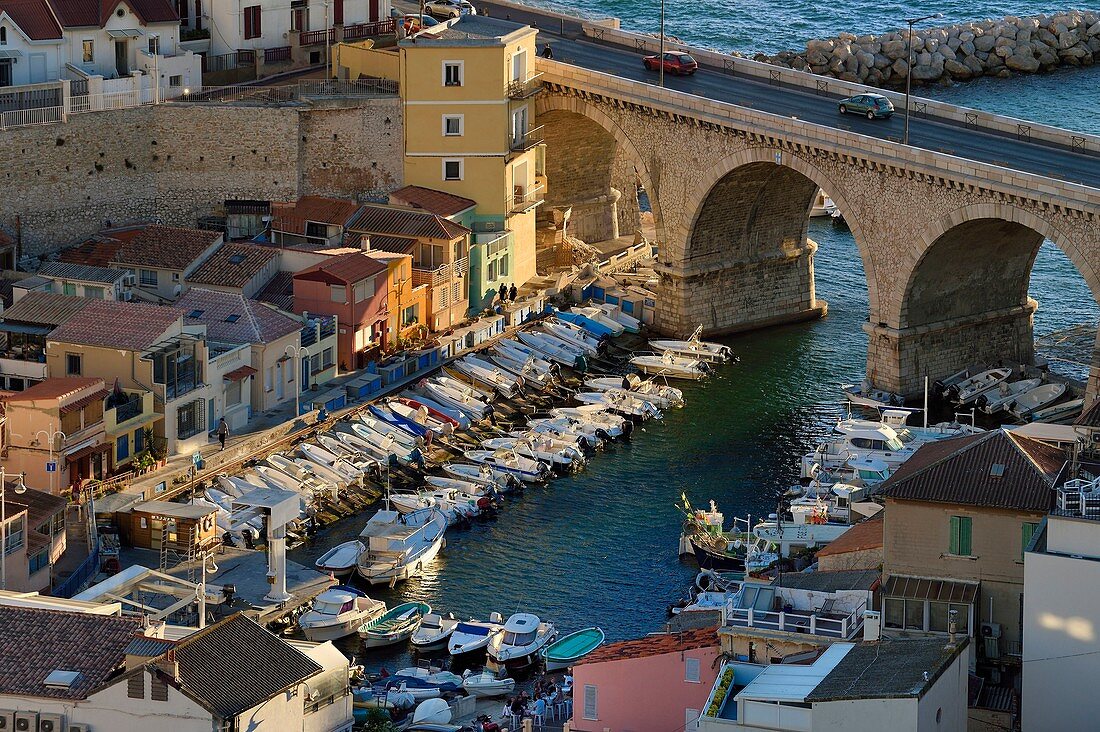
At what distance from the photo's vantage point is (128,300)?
309 ft

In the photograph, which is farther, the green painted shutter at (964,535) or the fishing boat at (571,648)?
the fishing boat at (571,648)

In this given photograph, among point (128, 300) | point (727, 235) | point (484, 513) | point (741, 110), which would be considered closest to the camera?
point (484, 513)

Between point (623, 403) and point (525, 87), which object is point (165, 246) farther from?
point (623, 403)

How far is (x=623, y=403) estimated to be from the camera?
9775 cm

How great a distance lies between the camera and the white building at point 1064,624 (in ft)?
193

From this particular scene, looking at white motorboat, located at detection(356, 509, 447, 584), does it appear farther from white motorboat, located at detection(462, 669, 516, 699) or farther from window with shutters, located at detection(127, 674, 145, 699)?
window with shutters, located at detection(127, 674, 145, 699)

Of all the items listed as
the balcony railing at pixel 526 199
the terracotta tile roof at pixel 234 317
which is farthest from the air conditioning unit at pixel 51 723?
the balcony railing at pixel 526 199

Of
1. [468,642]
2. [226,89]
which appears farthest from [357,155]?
[468,642]

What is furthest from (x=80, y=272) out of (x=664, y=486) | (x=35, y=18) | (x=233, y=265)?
(x=664, y=486)

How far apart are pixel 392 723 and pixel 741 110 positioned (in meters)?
42.5

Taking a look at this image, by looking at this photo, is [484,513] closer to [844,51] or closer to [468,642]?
[468,642]

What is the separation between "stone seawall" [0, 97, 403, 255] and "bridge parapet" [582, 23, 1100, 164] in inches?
666

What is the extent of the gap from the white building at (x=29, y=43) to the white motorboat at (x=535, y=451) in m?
25.9

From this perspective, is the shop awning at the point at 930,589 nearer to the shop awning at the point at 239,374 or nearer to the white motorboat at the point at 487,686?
the white motorboat at the point at 487,686
